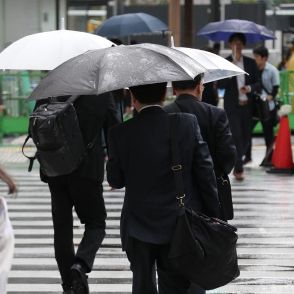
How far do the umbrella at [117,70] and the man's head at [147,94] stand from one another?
9 centimetres

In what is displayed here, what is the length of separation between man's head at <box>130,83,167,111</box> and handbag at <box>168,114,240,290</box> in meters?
0.14

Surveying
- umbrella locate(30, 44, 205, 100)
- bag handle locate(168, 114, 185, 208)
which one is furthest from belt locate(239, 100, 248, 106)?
bag handle locate(168, 114, 185, 208)

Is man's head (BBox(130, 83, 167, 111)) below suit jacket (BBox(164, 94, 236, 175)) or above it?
above

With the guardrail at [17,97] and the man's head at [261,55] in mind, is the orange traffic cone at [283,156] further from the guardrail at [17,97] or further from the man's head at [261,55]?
the guardrail at [17,97]

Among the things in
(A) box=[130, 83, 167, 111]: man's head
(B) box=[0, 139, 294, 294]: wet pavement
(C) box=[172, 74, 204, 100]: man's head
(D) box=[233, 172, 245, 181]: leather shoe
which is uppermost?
(A) box=[130, 83, 167, 111]: man's head

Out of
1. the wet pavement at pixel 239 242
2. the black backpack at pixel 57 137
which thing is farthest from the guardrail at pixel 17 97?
the black backpack at pixel 57 137

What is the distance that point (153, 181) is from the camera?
18.6 feet

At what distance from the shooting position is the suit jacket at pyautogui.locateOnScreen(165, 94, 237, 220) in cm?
644

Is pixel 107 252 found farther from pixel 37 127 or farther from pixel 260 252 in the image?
pixel 37 127

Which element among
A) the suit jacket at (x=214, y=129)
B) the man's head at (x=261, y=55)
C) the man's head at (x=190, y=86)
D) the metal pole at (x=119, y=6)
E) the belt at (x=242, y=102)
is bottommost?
the belt at (x=242, y=102)

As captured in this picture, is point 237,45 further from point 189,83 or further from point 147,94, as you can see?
point 147,94

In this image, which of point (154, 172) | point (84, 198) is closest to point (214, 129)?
point (154, 172)

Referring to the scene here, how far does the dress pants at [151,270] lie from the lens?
18.7ft

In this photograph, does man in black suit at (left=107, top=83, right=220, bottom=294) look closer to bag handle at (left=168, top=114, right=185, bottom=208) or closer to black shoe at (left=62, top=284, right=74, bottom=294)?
bag handle at (left=168, top=114, right=185, bottom=208)
